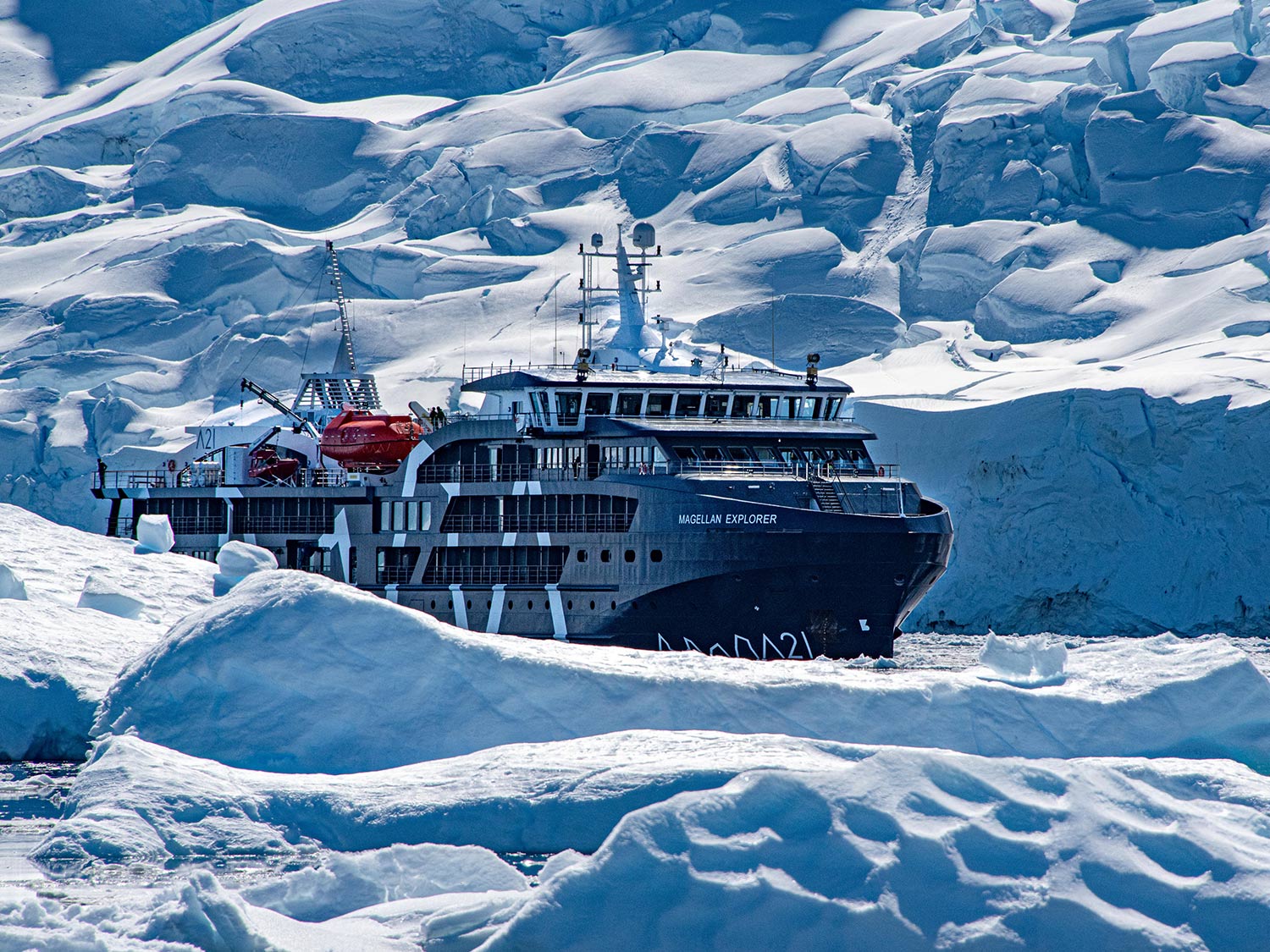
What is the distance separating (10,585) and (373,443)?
1484 cm

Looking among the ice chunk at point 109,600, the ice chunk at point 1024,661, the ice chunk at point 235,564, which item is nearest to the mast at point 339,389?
the ice chunk at point 235,564

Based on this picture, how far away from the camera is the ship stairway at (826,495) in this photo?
3372cm

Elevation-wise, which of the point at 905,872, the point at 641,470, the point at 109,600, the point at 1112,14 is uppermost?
the point at 1112,14

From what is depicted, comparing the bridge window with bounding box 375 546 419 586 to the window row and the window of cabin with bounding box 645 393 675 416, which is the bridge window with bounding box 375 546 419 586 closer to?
the window row

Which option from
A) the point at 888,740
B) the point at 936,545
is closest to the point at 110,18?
the point at 936,545

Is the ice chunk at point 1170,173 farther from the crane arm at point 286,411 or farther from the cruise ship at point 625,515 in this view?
the crane arm at point 286,411

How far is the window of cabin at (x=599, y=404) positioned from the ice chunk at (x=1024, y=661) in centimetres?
1650

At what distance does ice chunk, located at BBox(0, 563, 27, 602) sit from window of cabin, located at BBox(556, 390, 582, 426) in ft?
40.3

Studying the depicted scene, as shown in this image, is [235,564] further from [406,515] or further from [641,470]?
[641,470]

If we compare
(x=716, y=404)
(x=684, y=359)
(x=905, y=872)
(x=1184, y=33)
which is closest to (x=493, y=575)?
(x=716, y=404)

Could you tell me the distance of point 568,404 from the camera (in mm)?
36219

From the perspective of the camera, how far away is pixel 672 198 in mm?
72938

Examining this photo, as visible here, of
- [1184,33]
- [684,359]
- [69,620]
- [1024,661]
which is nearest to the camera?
[1024,661]

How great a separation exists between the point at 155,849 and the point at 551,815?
369cm
